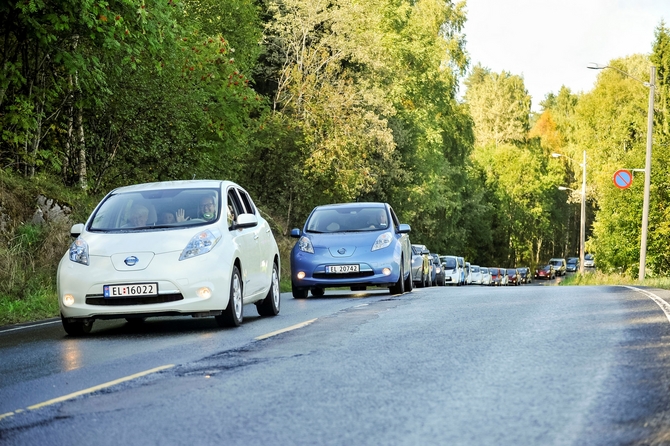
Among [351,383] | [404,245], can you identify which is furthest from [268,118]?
[351,383]

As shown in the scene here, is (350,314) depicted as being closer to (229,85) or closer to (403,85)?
(229,85)

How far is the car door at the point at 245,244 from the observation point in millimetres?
13023

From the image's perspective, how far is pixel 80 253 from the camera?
12148 millimetres

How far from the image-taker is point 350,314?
14.2 meters

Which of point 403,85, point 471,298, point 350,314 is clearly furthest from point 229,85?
point 403,85

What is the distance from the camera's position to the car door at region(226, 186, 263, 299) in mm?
13023

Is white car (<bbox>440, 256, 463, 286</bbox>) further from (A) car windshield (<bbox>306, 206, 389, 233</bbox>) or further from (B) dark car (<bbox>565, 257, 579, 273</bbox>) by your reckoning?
(B) dark car (<bbox>565, 257, 579, 273</bbox>)

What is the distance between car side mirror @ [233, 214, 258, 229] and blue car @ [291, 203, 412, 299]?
6336 mm

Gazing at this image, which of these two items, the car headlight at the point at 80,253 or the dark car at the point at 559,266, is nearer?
the car headlight at the point at 80,253

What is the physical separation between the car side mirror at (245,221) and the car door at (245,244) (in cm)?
3

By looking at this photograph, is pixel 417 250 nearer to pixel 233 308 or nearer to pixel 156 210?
pixel 156 210

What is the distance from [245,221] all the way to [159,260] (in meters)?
1.50

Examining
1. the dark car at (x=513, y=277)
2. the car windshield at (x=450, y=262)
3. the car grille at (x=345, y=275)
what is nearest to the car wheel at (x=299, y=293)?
the car grille at (x=345, y=275)

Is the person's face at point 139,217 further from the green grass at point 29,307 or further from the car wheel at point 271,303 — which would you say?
the green grass at point 29,307
